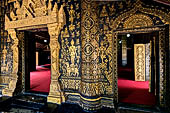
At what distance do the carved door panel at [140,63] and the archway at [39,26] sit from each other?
4171 millimetres

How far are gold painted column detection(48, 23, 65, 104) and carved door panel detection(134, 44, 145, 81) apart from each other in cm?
417

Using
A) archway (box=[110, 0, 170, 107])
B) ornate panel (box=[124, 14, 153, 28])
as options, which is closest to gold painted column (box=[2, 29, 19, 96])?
archway (box=[110, 0, 170, 107])

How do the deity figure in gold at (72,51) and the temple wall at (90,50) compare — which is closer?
the temple wall at (90,50)

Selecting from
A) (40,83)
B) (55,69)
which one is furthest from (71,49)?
(40,83)

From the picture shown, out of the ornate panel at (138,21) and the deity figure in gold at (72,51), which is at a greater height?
the ornate panel at (138,21)

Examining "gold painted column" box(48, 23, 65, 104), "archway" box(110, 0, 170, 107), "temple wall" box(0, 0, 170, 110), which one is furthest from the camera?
"gold painted column" box(48, 23, 65, 104)

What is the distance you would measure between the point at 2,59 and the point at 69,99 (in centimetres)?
286

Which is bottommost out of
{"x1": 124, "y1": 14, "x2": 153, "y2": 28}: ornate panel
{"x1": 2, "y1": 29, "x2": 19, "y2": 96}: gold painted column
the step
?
the step

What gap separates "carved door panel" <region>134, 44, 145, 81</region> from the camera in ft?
15.5

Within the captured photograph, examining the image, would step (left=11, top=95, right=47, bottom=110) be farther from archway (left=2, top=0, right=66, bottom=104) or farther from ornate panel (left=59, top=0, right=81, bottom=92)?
ornate panel (left=59, top=0, right=81, bottom=92)

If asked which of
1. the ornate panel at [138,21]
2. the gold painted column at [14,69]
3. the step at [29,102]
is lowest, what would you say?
the step at [29,102]

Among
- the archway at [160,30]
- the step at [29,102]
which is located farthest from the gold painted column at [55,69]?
the archway at [160,30]

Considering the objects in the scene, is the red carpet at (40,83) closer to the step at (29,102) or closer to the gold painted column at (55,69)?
the step at (29,102)

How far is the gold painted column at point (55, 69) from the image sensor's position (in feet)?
8.05
